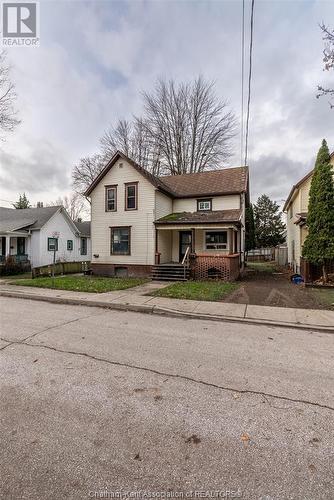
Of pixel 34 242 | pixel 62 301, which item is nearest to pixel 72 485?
pixel 62 301

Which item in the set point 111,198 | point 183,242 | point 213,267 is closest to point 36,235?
point 111,198

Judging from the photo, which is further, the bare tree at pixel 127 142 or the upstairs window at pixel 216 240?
the bare tree at pixel 127 142

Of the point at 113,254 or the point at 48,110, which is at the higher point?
the point at 48,110

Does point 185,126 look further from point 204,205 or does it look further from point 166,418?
point 166,418

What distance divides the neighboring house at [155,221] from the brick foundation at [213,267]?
0.12 meters

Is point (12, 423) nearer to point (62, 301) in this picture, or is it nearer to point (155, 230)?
point (62, 301)

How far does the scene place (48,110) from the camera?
12.8 meters

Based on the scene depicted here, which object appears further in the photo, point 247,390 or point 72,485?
point 247,390

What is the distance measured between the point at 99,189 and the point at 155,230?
4991mm

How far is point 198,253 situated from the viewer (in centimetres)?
1620

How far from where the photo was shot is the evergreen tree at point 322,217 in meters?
11.5

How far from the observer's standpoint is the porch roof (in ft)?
47.3

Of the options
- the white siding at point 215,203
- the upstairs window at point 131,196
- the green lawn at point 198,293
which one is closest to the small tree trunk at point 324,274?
the green lawn at point 198,293

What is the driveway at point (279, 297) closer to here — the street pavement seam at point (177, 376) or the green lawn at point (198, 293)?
the green lawn at point (198, 293)
